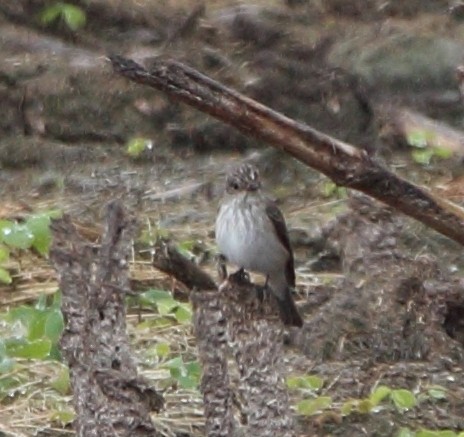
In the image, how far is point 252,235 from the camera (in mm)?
6910

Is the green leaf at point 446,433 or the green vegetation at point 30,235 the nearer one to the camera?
the green leaf at point 446,433

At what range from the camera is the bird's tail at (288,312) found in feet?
21.4

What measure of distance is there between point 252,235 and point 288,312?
18.2 inches

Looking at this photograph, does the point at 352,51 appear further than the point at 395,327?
Yes

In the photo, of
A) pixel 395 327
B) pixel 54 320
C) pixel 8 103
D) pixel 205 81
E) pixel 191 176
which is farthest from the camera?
pixel 8 103

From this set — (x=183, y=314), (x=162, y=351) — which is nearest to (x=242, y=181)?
(x=183, y=314)

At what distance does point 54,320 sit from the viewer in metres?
5.93

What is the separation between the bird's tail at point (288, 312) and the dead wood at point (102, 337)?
1.78 metres

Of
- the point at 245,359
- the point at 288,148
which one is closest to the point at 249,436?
the point at 245,359

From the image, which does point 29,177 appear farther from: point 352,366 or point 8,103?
point 352,366

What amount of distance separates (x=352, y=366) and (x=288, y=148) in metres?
1.83

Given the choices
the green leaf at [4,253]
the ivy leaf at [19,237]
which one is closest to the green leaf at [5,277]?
the green leaf at [4,253]

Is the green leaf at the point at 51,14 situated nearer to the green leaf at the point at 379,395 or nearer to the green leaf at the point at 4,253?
the green leaf at the point at 4,253

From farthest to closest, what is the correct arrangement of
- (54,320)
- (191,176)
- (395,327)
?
(191,176) < (395,327) < (54,320)
